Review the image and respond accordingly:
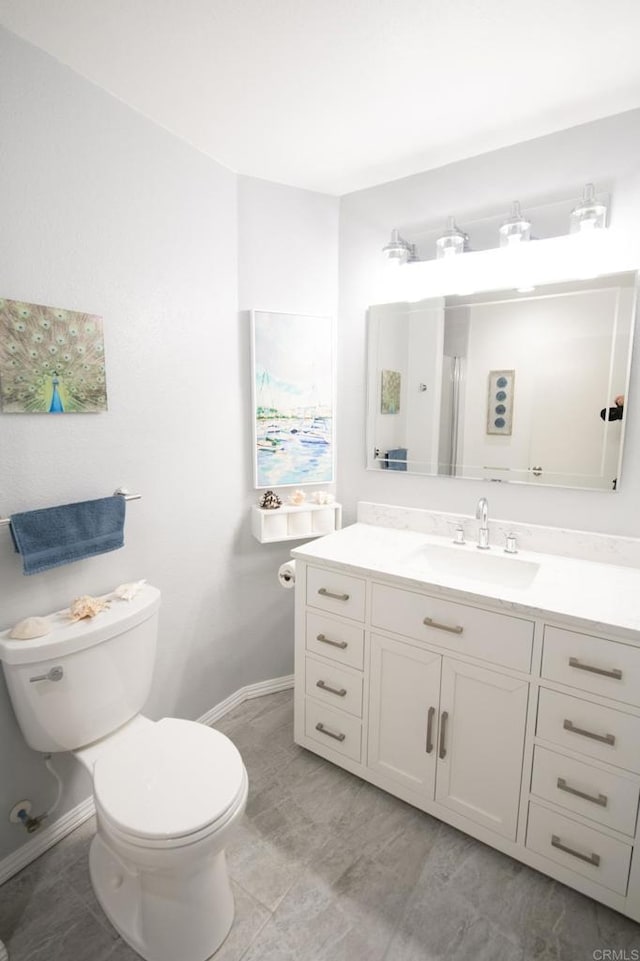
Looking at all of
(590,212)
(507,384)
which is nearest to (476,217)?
(590,212)

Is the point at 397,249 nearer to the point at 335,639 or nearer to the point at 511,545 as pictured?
the point at 511,545

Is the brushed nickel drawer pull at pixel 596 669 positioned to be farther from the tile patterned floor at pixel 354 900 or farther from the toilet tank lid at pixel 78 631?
the toilet tank lid at pixel 78 631

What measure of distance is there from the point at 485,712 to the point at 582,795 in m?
0.31

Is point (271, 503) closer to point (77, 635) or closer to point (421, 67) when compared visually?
point (77, 635)

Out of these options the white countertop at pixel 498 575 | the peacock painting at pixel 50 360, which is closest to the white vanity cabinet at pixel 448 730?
the white countertop at pixel 498 575

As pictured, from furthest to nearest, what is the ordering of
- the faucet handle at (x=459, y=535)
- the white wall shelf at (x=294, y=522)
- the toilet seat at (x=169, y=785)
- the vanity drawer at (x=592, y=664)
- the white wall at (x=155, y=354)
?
the white wall shelf at (x=294, y=522)
the faucet handle at (x=459, y=535)
the white wall at (x=155, y=354)
the vanity drawer at (x=592, y=664)
the toilet seat at (x=169, y=785)

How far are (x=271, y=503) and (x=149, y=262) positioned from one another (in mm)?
1051

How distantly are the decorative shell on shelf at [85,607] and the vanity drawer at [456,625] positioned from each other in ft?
2.96

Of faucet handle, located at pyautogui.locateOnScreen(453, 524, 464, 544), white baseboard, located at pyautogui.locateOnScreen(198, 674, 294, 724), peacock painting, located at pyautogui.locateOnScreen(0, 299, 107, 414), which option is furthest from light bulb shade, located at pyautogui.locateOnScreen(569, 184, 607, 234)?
white baseboard, located at pyautogui.locateOnScreen(198, 674, 294, 724)

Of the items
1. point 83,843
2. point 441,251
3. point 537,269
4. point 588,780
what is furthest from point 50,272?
point 588,780

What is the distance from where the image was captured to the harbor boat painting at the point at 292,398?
2.05 meters

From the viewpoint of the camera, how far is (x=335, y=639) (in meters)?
1.75

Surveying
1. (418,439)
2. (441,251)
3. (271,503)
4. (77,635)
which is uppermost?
(441,251)

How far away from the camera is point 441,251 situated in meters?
1.86
